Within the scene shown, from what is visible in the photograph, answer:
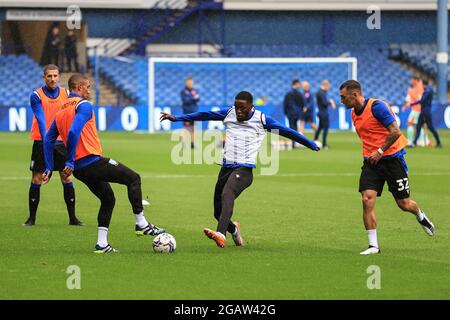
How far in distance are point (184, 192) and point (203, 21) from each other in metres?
33.3

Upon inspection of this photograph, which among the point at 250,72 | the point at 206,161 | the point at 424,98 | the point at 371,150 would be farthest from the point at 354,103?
the point at 250,72

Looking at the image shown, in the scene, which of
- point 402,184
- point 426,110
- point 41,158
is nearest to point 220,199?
point 402,184

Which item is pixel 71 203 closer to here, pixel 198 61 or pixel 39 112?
pixel 39 112

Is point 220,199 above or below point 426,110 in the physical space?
below

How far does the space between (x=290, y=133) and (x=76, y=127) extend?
253 cm

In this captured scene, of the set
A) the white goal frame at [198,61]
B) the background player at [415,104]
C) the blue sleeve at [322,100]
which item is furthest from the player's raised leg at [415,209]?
the white goal frame at [198,61]

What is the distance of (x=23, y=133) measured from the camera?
41.9 meters

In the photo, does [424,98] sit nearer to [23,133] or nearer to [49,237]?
[23,133]

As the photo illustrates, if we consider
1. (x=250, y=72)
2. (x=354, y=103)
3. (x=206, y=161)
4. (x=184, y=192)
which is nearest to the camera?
(x=354, y=103)

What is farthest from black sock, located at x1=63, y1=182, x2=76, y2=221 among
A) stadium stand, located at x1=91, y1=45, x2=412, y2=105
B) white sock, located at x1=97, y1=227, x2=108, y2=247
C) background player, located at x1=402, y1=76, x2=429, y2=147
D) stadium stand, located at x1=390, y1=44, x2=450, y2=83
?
stadium stand, located at x1=390, y1=44, x2=450, y2=83

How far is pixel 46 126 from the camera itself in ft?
51.0

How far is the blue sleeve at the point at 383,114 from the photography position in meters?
13.2

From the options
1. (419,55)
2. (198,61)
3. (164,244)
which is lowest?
(164,244)
